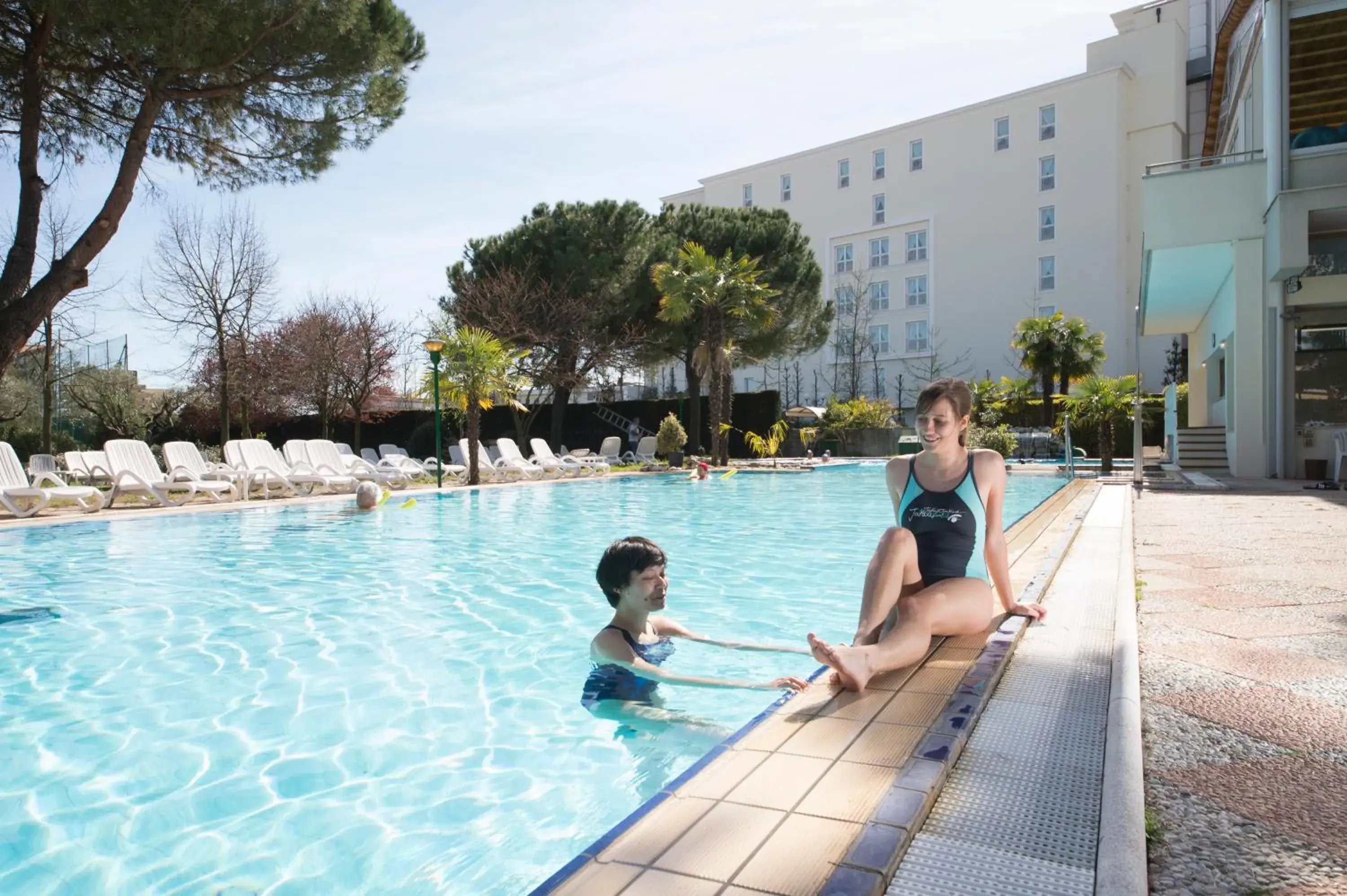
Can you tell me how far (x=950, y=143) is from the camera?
120 ft

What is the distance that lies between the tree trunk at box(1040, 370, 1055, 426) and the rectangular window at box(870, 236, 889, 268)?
45.7 feet

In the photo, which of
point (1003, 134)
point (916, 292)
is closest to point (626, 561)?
point (916, 292)

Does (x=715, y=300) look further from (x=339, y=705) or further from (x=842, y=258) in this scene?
(x=842, y=258)

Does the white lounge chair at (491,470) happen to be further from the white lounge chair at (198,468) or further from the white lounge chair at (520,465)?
the white lounge chair at (198,468)

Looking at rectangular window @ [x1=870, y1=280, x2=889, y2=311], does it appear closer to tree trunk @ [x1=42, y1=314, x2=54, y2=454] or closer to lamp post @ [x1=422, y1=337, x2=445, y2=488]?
lamp post @ [x1=422, y1=337, x2=445, y2=488]

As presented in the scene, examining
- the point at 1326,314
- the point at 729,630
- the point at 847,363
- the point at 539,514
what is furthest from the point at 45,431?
the point at 847,363

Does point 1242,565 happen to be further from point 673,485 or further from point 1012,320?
point 1012,320

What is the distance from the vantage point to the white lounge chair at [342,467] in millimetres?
14375

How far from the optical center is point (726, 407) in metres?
25.2

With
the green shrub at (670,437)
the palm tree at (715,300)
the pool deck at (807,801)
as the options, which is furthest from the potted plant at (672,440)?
the pool deck at (807,801)

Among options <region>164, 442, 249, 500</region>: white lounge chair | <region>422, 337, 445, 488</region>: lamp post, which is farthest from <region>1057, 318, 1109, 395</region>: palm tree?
<region>164, 442, 249, 500</region>: white lounge chair

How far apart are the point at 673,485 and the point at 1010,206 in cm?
2516

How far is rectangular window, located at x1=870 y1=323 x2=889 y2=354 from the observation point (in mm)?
38531

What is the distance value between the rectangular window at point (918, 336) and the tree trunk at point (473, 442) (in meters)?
25.5
